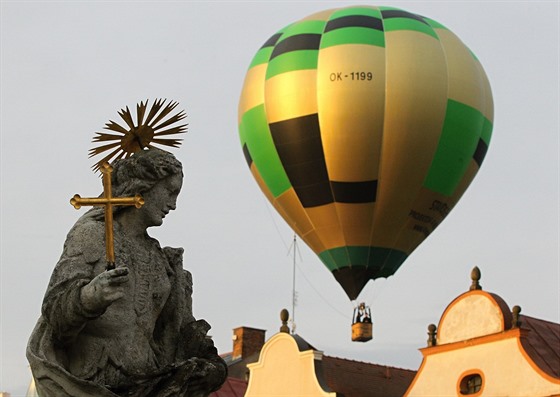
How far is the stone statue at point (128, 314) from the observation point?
19.9 feet

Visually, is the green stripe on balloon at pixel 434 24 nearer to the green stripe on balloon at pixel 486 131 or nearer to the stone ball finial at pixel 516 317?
the green stripe on balloon at pixel 486 131

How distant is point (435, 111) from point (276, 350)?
801 cm

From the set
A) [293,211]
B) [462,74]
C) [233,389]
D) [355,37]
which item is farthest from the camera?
[233,389]

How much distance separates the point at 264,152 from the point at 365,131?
11.1ft

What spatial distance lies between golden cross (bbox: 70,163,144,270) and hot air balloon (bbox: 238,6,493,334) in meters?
31.3

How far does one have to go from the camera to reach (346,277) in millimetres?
40812

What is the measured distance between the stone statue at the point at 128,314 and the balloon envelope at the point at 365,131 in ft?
101

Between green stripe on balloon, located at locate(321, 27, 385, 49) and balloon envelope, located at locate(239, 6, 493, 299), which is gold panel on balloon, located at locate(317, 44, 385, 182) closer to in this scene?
balloon envelope, located at locate(239, 6, 493, 299)

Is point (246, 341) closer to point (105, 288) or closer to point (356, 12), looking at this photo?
point (356, 12)

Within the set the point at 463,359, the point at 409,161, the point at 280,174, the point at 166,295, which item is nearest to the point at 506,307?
the point at 463,359

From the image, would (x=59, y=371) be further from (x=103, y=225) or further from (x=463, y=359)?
(x=463, y=359)

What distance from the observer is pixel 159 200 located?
6.64m

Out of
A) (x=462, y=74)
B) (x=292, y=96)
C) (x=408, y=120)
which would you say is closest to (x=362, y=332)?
(x=408, y=120)

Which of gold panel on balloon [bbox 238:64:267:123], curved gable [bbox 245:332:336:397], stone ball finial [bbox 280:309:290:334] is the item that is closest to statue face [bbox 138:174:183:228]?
curved gable [bbox 245:332:336:397]
